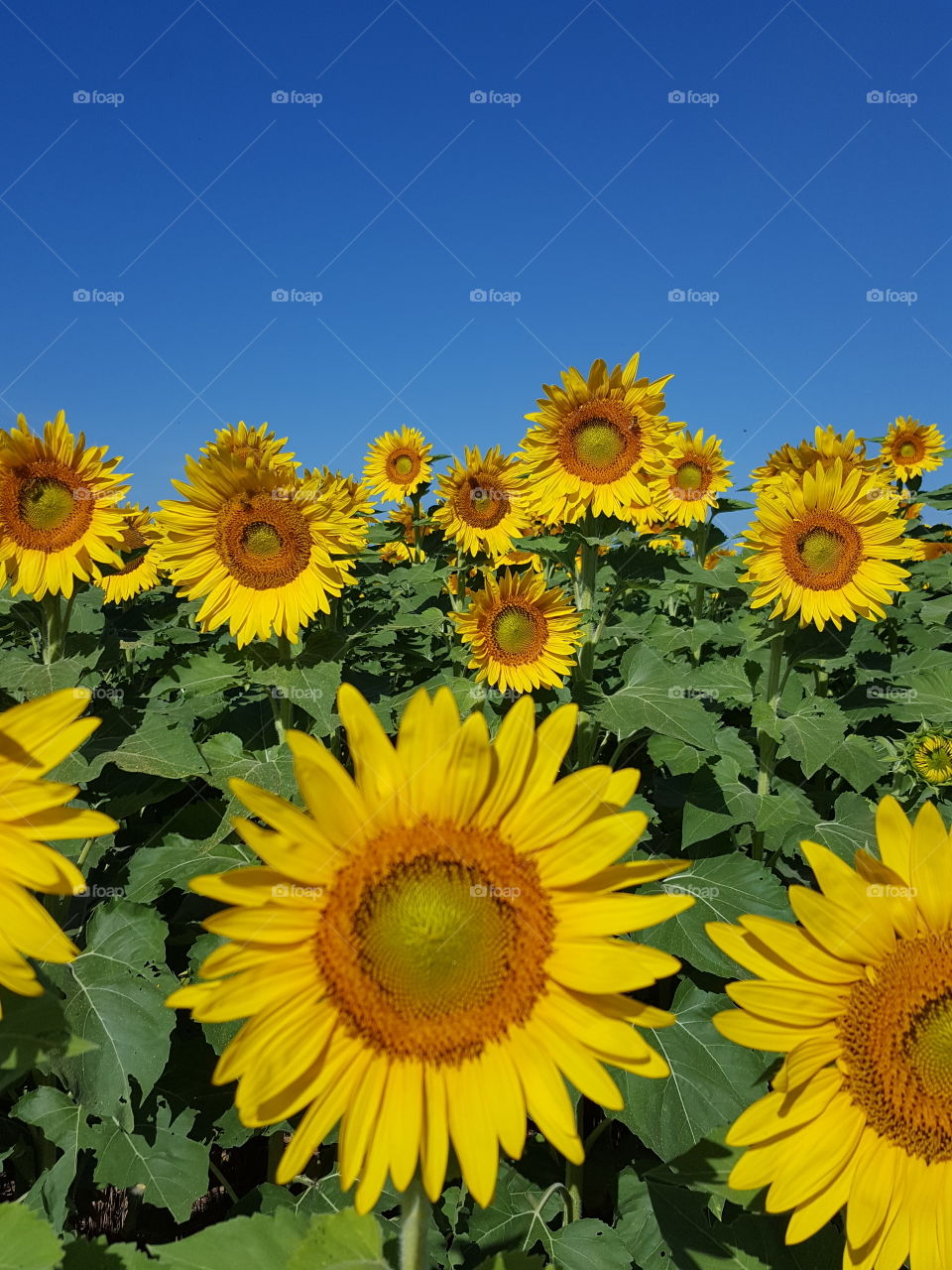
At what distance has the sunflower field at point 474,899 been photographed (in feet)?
4.81

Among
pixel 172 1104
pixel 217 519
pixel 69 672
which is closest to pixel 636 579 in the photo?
pixel 217 519

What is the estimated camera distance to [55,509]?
13.9ft

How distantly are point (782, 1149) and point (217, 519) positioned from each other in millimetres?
3349

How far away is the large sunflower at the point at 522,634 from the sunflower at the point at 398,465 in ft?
16.4

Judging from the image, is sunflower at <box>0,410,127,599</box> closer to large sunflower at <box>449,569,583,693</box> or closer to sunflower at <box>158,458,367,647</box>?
sunflower at <box>158,458,367,647</box>

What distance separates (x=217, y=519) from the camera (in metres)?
4.09

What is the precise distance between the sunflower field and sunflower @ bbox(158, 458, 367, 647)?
0.02 meters

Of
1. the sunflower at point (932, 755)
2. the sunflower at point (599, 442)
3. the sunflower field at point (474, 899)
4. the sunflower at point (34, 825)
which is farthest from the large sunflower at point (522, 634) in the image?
the sunflower at point (34, 825)

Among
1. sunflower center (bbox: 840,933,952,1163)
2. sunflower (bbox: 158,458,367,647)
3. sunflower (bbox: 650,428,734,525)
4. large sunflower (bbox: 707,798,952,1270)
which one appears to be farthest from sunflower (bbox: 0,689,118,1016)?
sunflower (bbox: 650,428,734,525)

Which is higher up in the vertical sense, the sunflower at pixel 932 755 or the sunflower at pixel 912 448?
the sunflower at pixel 912 448

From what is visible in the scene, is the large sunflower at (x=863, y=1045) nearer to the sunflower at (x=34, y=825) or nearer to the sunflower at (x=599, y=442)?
the sunflower at (x=34, y=825)

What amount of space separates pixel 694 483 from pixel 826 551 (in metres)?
4.42

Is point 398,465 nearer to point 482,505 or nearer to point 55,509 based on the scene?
point 482,505

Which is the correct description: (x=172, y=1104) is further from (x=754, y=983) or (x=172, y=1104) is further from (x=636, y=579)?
(x=636, y=579)
